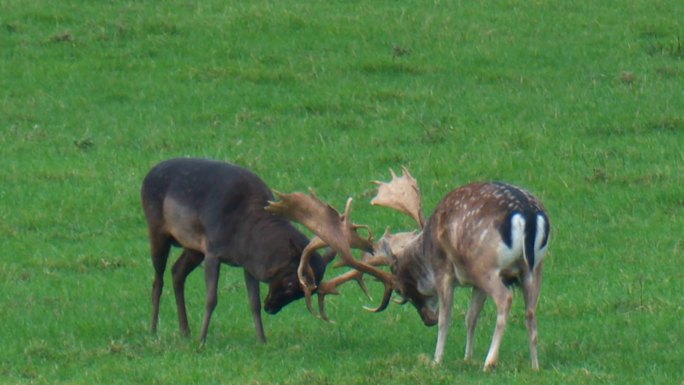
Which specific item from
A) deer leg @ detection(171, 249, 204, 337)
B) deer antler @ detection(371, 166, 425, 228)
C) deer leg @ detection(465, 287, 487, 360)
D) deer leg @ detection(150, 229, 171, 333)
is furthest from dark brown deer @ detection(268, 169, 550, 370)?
deer leg @ detection(150, 229, 171, 333)

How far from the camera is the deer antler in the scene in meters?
10.8

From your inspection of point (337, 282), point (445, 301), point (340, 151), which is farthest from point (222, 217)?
point (340, 151)

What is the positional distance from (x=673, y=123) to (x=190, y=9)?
803cm

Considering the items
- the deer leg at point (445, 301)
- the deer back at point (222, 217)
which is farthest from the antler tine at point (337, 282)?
the deer leg at point (445, 301)

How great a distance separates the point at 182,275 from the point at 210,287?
0.71m

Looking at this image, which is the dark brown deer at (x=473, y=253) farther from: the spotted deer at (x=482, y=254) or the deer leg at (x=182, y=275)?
the deer leg at (x=182, y=275)

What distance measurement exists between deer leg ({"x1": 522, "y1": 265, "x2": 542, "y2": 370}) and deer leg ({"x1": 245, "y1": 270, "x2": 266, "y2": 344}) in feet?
6.98

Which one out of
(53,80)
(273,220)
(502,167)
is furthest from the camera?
(53,80)

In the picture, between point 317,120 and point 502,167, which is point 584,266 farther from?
point 317,120

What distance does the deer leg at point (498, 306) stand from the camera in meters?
9.11

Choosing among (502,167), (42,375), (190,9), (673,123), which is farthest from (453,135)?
(42,375)

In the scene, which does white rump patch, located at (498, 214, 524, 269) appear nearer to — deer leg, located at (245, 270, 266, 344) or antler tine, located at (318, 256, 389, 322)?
antler tine, located at (318, 256, 389, 322)

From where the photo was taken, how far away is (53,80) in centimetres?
1895

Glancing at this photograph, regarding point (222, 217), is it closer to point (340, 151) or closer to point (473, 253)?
point (473, 253)
